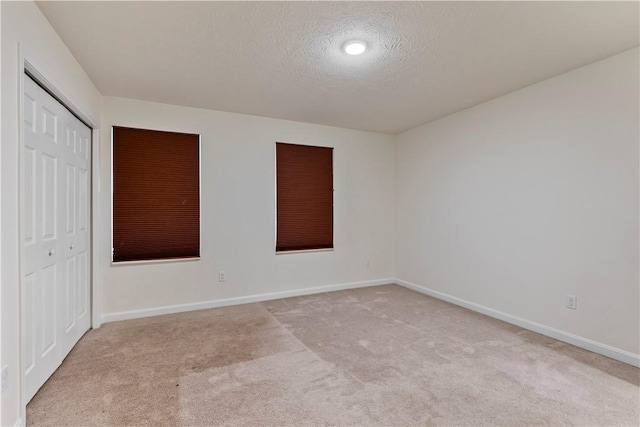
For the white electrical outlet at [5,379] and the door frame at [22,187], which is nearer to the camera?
the white electrical outlet at [5,379]

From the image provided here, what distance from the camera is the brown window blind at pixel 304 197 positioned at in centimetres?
441

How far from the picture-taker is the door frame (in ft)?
5.62

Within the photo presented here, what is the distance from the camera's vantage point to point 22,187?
1731 millimetres

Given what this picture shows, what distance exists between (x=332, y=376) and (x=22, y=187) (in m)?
2.28

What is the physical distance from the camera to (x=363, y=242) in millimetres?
5004

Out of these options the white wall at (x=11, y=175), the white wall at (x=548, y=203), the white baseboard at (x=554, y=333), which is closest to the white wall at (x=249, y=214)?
the white wall at (x=548, y=203)

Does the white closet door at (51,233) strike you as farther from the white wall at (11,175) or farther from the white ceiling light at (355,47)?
the white ceiling light at (355,47)

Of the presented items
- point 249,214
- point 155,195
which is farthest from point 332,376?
point 155,195

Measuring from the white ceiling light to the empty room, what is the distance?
0.03 m

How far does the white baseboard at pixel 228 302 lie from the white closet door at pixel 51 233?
0.44 metres

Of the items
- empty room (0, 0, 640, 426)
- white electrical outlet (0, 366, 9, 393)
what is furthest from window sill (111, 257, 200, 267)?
white electrical outlet (0, 366, 9, 393)

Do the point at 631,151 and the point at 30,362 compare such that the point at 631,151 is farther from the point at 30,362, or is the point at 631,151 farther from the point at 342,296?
the point at 30,362

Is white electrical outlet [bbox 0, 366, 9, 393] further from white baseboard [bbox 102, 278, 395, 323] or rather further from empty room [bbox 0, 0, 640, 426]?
white baseboard [bbox 102, 278, 395, 323]

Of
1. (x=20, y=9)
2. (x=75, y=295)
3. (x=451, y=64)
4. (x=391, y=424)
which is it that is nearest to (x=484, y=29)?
(x=451, y=64)
